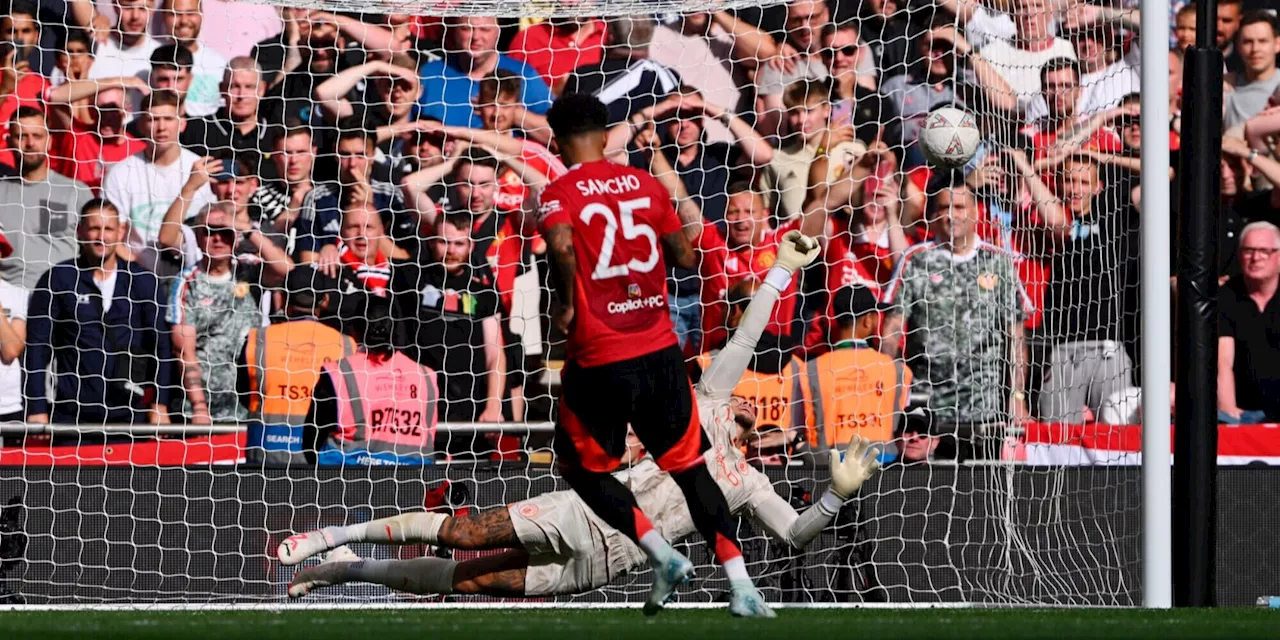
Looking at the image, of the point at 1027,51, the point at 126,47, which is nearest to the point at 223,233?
the point at 126,47

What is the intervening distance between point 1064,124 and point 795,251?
2213 millimetres

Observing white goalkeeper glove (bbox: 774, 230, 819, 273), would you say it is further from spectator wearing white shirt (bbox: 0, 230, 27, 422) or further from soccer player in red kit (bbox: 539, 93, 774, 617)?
spectator wearing white shirt (bbox: 0, 230, 27, 422)

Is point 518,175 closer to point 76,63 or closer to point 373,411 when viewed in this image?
point 373,411

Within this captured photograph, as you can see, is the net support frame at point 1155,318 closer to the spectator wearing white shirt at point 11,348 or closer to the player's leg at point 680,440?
the player's leg at point 680,440

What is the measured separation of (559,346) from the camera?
895cm

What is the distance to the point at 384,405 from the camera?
813 centimetres

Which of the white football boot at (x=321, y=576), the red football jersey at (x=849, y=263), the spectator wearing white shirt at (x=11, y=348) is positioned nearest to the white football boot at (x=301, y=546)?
the white football boot at (x=321, y=576)

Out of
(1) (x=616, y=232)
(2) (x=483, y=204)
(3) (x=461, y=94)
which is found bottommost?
(1) (x=616, y=232)

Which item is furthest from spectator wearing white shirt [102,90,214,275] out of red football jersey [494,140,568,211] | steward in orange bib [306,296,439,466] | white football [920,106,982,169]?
white football [920,106,982,169]

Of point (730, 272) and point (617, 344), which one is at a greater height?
point (730, 272)

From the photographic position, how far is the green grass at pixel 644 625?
159 inches

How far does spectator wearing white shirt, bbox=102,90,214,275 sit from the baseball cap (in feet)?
11.8

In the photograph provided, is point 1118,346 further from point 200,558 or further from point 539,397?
point 200,558

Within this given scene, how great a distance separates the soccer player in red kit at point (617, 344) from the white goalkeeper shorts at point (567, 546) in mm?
947
